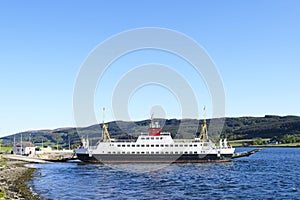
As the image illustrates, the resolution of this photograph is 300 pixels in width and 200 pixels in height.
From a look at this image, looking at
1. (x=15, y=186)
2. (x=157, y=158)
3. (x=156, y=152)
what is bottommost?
(x=15, y=186)

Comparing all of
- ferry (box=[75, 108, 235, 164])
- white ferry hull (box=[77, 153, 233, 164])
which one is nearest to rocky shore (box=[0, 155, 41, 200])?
white ferry hull (box=[77, 153, 233, 164])

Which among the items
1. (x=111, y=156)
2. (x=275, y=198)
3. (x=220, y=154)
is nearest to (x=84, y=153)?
(x=111, y=156)

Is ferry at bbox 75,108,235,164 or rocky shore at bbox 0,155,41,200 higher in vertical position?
ferry at bbox 75,108,235,164

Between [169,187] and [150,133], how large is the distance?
48813 millimetres

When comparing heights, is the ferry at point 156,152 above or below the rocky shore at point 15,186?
above

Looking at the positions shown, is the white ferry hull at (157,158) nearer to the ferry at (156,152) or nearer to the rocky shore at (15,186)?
the ferry at (156,152)

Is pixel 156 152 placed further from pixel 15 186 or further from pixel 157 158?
pixel 15 186

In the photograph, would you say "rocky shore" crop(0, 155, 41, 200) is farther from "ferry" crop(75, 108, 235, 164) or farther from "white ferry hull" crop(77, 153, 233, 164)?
"ferry" crop(75, 108, 235, 164)

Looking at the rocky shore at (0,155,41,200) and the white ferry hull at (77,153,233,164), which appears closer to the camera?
the rocky shore at (0,155,41,200)

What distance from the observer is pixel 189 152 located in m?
90.5

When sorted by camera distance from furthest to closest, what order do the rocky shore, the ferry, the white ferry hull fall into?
the ferry, the white ferry hull, the rocky shore

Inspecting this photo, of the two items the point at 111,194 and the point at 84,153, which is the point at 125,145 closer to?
the point at 84,153

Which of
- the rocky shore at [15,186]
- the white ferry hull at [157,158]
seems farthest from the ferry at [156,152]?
the rocky shore at [15,186]

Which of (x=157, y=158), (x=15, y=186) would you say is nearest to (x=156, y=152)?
(x=157, y=158)
